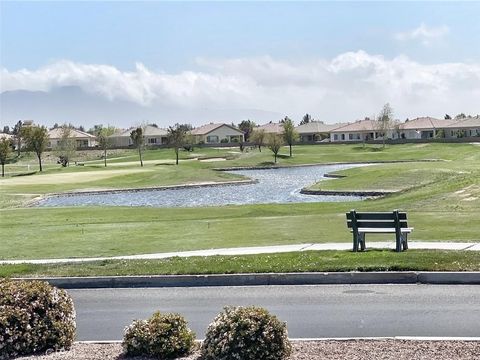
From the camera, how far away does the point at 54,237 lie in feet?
79.5

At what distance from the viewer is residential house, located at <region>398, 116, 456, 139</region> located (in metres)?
152

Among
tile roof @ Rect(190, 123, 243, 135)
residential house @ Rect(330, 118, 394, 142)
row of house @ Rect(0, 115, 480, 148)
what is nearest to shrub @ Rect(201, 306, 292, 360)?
row of house @ Rect(0, 115, 480, 148)

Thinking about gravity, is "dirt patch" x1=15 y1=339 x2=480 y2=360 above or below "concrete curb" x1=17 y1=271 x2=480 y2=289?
Answer: above

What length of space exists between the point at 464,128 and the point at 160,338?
146128 millimetres

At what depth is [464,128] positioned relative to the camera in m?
147

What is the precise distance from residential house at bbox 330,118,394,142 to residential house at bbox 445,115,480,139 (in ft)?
39.7

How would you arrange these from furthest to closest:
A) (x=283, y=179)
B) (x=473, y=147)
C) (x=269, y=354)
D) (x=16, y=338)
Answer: (x=473, y=147) → (x=283, y=179) → (x=16, y=338) → (x=269, y=354)

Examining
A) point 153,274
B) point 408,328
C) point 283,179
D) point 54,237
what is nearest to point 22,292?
point 408,328

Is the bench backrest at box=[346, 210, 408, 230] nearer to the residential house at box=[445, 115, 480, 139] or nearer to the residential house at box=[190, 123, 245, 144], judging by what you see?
the residential house at box=[445, 115, 480, 139]

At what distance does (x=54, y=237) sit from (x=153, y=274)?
31.4 ft

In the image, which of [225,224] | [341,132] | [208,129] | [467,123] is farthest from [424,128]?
[225,224]

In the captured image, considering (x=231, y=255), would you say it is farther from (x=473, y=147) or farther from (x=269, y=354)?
(x=473, y=147)

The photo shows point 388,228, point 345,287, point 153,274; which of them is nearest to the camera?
point 345,287

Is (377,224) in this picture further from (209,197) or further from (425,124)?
(425,124)
